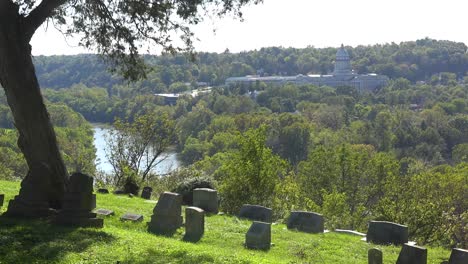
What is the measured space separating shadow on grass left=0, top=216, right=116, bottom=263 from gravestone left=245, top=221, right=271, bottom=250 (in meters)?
3.25

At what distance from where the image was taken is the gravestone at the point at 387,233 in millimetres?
14484

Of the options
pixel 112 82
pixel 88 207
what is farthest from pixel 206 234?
pixel 112 82

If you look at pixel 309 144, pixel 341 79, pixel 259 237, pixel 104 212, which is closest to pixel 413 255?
pixel 259 237

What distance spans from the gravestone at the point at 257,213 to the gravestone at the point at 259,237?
323 cm

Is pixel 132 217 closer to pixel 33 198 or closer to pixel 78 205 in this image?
pixel 78 205

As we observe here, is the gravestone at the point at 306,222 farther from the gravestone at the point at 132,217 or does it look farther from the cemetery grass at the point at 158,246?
the gravestone at the point at 132,217

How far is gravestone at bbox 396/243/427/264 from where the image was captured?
1128 cm

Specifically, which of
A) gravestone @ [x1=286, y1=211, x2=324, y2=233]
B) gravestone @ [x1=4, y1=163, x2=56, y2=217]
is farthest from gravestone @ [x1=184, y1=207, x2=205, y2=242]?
gravestone @ [x1=286, y1=211, x2=324, y2=233]

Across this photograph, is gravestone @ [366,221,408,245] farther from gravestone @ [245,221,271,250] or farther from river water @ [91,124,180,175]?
river water @ [91,124,180,175]

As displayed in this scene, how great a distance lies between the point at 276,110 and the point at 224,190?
102401 millimetres

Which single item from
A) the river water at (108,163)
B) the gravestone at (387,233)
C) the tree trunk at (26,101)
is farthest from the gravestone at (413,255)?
the river water at (108,163)

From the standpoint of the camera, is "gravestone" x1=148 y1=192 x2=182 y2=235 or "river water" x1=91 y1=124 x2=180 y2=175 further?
"river water" x1=91 y1=124 x2=180 y2=175

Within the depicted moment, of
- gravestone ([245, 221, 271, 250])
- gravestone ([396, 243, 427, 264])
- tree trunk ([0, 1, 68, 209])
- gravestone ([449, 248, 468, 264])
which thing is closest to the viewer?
gravestone ([449, 248, 468, 264])

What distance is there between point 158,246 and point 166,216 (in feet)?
9.13
